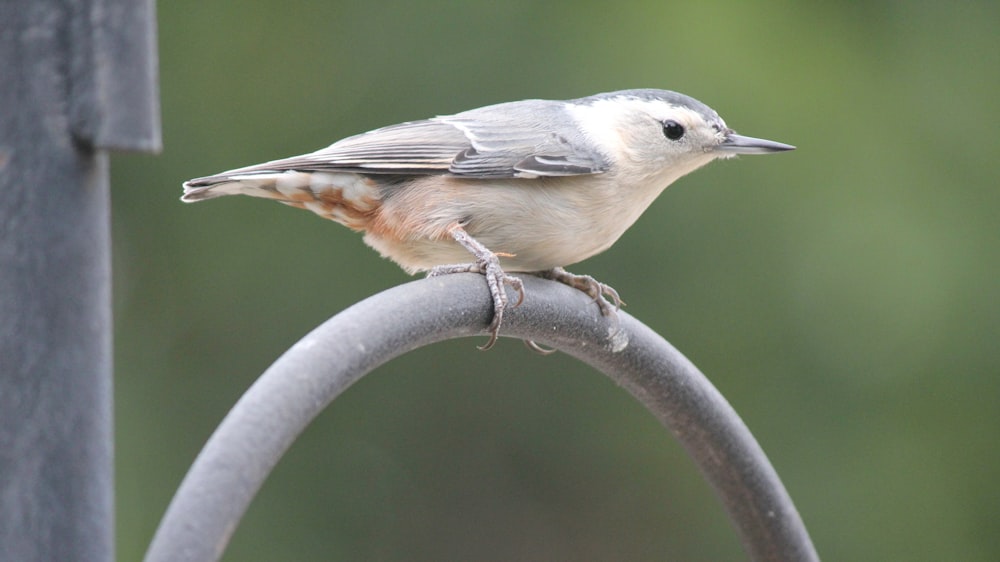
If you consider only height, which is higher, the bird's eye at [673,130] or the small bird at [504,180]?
the bird's eye at [673,130]

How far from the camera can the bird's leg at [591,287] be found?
1887 millimetres

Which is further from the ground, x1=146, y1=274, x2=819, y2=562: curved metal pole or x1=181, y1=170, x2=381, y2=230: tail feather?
x1=181, y1=170, x2=381, y2=230: tail feather

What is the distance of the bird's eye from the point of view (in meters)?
2.56

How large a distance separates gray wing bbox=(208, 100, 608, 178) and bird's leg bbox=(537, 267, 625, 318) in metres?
0.21

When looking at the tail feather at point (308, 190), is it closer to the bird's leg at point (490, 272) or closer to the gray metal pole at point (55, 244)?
the bird's leg at point (490, 272)

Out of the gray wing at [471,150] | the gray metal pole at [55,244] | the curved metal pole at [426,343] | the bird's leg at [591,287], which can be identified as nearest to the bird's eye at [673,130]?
the gray wing at [471,150]

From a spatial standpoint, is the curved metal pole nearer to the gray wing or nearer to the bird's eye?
the gray wing

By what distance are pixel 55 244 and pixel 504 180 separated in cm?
152

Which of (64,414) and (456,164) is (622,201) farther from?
(64,414)

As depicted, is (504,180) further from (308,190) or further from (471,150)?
(308,190)

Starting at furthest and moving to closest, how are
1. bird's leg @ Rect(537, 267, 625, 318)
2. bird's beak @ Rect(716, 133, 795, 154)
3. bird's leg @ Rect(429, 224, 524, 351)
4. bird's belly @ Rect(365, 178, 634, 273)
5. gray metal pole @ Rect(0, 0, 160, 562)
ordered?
bird's beak @ Rect(716, 133, 795, 154) < bird's belly @ Rect(365, 178, 634, 273) < bird's leg @ Rect(537, 267, 625, 318) < bird's leg @ Rect(429, 224, 524, 351) < gray metal pole @ Rect(0, 0, 160, 562)

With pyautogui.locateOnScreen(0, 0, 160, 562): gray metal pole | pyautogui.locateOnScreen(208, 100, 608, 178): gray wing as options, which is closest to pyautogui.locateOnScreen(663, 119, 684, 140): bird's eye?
pyautogui.locateOnScreen(208, 100, 608, 178): gray wing

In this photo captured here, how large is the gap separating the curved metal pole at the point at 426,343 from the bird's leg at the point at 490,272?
17mm

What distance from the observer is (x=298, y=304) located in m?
4.24
